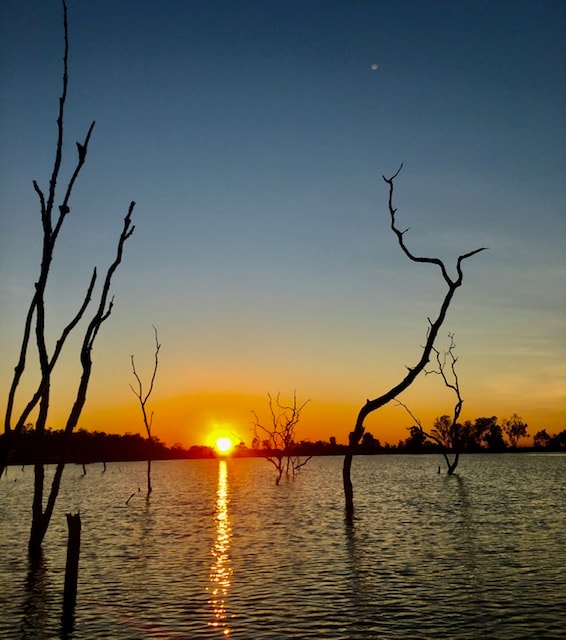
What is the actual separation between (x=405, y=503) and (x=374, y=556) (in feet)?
86.3

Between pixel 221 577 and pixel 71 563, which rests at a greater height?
pixel 71 563

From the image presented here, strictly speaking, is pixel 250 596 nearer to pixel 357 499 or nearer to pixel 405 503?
pixel 405 503

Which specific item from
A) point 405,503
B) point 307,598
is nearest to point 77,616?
point 307,598

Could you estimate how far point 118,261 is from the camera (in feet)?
56.6

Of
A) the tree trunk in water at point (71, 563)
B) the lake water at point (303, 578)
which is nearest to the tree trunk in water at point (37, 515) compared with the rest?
the lake water at point (303, 578)

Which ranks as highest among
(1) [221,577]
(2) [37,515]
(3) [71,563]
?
(2) [37,515]

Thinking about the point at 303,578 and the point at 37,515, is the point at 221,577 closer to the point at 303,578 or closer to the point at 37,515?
the point at 303,578

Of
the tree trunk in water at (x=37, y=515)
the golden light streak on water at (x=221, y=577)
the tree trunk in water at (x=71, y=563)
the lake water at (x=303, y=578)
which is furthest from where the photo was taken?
the tree trunk in water at (x=37, y=515)

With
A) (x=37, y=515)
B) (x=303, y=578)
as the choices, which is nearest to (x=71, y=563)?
(x=37, y=515)

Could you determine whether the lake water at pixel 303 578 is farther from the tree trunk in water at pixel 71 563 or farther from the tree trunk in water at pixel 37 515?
the tree trunk in water at pixel 37 515

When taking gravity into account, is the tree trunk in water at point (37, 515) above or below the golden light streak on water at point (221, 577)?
above

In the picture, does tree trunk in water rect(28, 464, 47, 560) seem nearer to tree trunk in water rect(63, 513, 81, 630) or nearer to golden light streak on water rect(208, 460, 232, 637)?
tree trunk in water rect(63, 513, 81, 630)

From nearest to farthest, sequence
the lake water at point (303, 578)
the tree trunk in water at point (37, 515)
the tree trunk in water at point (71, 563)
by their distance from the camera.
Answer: the lake water at point (303, 578) < the tree trunk in water at point (71, 563) < the tree trunk in water at point (37, 515)

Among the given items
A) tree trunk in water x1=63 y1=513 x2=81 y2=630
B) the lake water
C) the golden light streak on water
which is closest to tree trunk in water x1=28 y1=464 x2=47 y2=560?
the lake water
